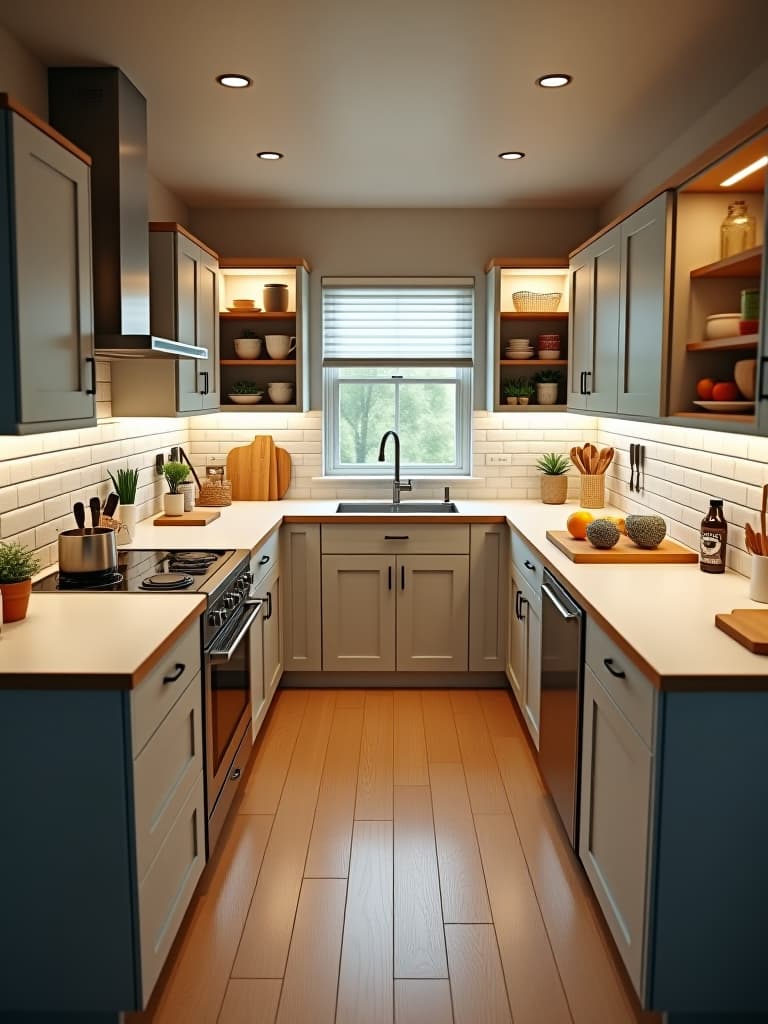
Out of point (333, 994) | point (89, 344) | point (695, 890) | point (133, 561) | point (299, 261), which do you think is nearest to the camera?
point (695, 890)

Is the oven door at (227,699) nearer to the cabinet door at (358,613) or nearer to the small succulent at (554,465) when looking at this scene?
the cabinet door at (358,613)

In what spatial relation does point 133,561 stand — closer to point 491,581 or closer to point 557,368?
point 491,581

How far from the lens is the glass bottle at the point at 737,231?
2779 mm

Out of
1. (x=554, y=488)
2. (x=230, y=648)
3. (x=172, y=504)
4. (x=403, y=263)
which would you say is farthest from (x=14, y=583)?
(x=403, y=263)

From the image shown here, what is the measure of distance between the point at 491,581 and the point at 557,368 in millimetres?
1380

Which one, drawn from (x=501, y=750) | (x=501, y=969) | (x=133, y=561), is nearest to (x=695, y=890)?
(x=501, y=969)

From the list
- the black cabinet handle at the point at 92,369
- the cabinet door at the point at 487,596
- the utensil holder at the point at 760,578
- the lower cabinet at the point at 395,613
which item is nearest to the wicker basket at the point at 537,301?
the cabinet door at the point at 487,596

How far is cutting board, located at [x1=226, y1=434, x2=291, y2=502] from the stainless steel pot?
231 centimetres

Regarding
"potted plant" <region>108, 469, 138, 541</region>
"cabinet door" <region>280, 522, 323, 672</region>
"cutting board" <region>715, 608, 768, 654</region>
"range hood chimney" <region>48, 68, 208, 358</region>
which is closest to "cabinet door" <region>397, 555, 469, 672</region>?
"cabinet door" <region>280, 522, 323, 672</region>

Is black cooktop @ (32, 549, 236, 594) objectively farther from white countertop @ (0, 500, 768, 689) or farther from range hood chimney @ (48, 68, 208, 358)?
range hood chimney @ (48, 68, 208, 358)

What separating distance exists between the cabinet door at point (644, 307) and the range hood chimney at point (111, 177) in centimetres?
179

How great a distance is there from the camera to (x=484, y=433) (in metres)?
5.38

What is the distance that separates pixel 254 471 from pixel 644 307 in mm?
2641

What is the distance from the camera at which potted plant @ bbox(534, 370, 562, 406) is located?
16.6ft
